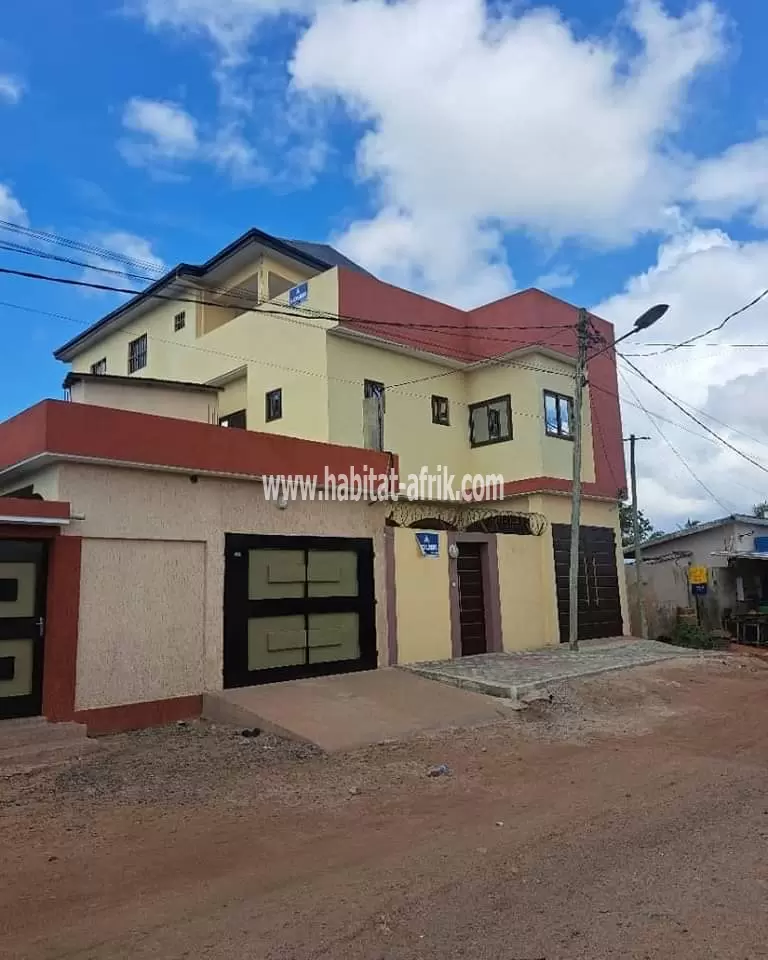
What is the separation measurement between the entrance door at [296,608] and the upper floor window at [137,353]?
1302 centimetres

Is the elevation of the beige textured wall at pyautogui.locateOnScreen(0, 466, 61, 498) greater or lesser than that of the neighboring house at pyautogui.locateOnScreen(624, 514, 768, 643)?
greater

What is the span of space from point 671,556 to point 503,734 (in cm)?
1715

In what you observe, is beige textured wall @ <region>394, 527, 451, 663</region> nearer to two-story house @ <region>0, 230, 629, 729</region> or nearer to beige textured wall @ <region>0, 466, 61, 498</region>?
two-story house @ <region>0, 230, 629, 729</region>

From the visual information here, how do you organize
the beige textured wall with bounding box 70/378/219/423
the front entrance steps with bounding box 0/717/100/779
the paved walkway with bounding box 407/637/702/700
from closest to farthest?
1. the front entrance steps with bounding box 0/717/100/779
2. the paved walkway with bounding box 407/637/702/700
3. the beige textured wall with bounding box 70/378/219/423

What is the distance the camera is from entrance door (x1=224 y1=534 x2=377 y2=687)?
32.7 feet

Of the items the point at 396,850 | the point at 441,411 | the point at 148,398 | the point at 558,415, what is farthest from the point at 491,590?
the point at 396,850

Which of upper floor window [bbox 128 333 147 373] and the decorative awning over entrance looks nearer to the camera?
the decorative awning over entrance

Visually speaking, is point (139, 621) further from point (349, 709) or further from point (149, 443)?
point (349, 709)

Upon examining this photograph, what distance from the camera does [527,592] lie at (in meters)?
15.2

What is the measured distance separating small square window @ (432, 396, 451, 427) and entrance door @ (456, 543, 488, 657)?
4.90 meters

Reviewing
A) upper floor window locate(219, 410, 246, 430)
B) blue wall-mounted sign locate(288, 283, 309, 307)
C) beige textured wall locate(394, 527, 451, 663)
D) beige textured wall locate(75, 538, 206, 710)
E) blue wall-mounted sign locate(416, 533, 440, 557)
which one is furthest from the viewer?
upper floor window locate(219, 410, 246, 430)

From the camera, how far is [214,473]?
9.84 m

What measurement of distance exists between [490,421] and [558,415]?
1.71 metres

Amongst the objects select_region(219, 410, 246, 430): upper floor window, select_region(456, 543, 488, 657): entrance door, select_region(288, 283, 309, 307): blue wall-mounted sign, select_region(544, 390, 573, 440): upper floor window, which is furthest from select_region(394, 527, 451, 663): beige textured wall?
select_region(219, 410, 246, 430): upper floor window
